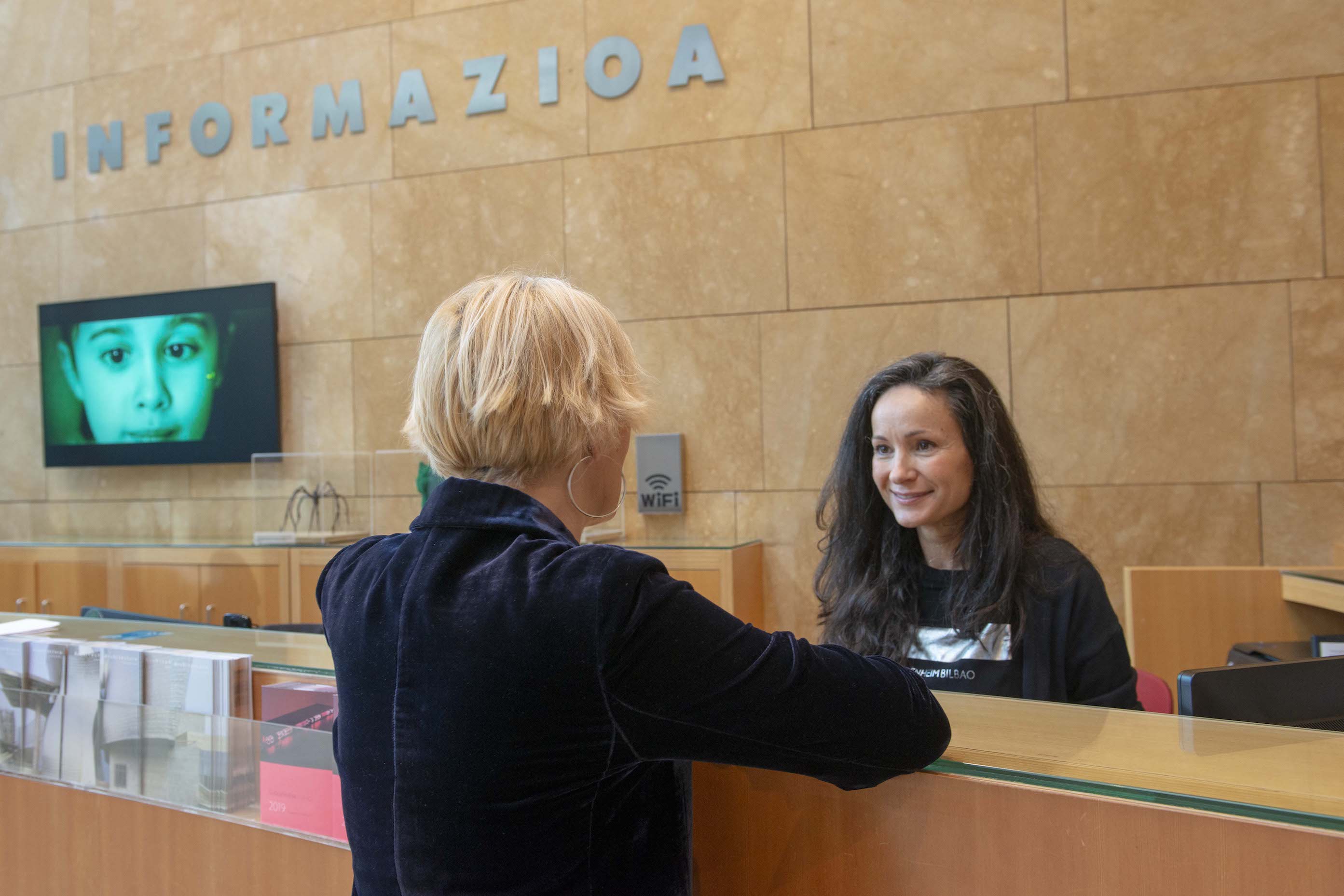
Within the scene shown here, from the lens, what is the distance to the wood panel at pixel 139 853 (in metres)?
1.41

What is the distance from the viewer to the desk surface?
796 mm

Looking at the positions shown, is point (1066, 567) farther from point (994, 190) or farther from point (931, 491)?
point (994, 190)

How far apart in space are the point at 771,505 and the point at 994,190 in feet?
5.34

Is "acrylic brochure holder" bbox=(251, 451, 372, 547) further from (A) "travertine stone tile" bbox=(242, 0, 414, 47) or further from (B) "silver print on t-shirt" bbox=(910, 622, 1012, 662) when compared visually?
Result: (B) "silver print on t-shirt" bbox=(910, 622, 1012, 662)

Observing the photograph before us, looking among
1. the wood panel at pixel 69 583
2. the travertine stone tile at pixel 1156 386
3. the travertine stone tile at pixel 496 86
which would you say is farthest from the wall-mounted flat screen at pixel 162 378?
the travertine stone tile at pixel 1156 386

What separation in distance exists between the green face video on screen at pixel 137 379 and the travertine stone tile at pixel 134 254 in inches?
8.3

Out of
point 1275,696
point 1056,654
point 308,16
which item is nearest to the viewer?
point 1275,696

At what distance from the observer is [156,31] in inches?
212

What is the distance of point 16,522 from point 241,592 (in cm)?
220

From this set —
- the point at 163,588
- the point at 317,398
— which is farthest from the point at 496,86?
the point at 163,588

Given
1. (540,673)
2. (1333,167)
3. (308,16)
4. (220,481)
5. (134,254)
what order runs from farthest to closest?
1. (134,254)
2. (220,481)
3. (308,16)
4. (1333,167)
5. (540,673)

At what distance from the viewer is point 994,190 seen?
158 inches

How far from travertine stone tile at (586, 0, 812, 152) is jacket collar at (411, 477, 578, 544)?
12.1ft

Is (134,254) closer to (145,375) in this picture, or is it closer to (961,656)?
(145,375)
